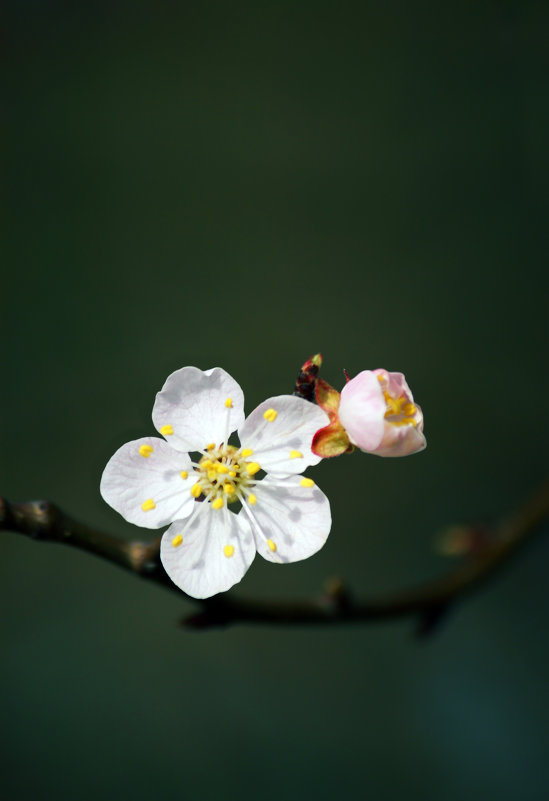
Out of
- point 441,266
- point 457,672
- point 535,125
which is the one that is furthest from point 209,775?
point 535,125

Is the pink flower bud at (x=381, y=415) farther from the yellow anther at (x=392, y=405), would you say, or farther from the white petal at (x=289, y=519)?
the white petal at (x=289, y=519)

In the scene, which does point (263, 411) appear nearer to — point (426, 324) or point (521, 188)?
point (426, 324)

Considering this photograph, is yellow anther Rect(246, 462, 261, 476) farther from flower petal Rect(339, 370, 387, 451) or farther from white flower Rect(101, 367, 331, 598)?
flower petal Rect(339, 370, 387, 451)

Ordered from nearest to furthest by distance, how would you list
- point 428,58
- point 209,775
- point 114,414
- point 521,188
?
point 209,775
point 114,414
point 521,188
point 428,58

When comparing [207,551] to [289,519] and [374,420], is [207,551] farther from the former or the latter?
[374,420]

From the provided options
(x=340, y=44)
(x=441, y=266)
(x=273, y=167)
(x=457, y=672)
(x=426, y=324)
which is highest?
(x=340, y=44)

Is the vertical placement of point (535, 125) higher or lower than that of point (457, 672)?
higher
